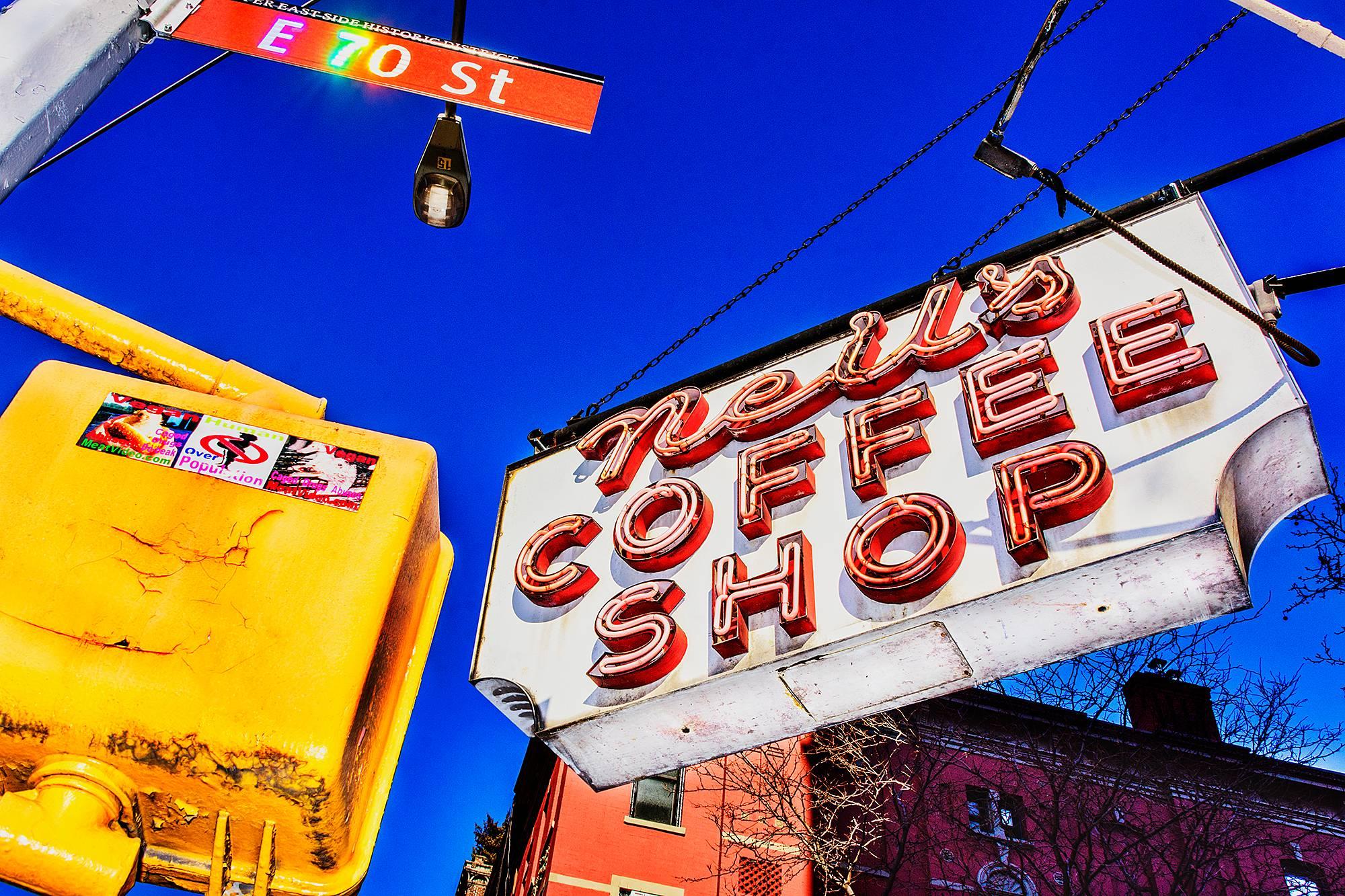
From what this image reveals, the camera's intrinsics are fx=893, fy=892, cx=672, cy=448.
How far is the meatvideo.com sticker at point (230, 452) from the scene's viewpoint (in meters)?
4.15

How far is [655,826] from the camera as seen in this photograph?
20.0 metres

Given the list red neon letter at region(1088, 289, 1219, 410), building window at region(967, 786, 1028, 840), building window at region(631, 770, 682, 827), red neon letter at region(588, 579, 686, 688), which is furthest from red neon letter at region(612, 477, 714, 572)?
building window at region(967, 786, 1028, 840)

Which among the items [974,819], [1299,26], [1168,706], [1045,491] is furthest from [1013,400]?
[1168,706]

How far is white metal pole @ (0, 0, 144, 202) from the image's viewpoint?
3086 millimetres

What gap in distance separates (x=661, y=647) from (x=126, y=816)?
3.39 meters

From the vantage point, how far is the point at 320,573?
12.2 ft

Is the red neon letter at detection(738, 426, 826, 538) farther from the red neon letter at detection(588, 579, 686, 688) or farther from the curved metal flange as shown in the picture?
the curved metal flange

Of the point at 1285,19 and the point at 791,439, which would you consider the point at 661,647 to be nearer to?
the point at 791,439

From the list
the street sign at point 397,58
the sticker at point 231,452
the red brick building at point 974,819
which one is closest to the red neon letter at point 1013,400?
the street sign at point 397,58

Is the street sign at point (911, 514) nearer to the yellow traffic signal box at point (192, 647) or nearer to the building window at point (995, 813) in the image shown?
the yellow traffic signal box at point (192, 647)

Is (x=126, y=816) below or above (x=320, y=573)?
below

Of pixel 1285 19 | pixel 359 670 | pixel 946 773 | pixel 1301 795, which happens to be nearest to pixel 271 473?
pixel 359 670

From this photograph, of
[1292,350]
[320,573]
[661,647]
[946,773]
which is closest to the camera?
[320,573]

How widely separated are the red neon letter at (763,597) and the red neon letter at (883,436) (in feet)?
2.15
